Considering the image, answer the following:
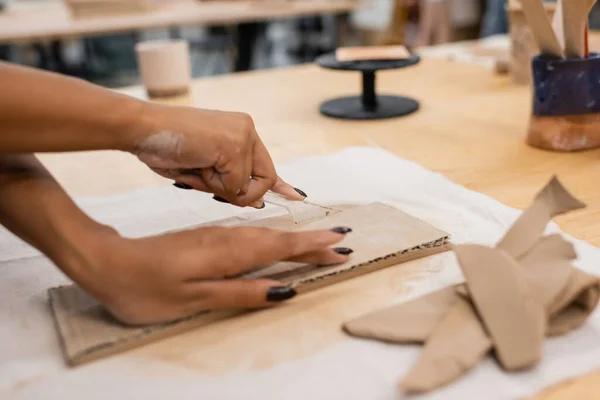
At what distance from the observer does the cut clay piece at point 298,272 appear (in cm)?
51

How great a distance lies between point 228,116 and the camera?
64 centimetres

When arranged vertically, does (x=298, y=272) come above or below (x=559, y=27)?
below

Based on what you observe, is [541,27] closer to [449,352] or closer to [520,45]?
[520,45]

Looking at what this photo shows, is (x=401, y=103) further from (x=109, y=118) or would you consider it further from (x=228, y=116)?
(x=109, y=118)

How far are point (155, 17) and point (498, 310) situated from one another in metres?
2.65

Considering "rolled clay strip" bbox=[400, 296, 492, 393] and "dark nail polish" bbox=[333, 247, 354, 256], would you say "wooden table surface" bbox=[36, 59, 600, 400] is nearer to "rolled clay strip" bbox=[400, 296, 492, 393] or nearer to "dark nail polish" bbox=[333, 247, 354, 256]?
"rolled clay strip" bbox=[400, 296, 492, 393]

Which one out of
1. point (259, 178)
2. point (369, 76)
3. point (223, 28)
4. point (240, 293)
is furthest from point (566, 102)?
point (223, 28)

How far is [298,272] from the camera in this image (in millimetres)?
595

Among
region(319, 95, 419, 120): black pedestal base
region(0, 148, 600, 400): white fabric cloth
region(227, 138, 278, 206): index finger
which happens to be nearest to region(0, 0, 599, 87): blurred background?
region(319, 95, 419, 120): black pedestal base

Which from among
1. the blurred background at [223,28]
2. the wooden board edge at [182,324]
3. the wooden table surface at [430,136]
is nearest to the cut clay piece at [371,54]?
the wooden table surface at [430,136]

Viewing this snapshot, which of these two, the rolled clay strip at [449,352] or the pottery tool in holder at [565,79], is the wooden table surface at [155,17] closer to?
the pottery tool in holder at [565,79]

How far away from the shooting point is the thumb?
0.52 m

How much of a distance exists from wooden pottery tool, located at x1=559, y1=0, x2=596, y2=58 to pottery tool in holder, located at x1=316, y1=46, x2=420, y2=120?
0.33 meters

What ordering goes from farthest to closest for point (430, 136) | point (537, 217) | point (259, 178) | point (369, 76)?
point (369, 76) < point (430, 136) < point (259, 178) < point (537, 217)
